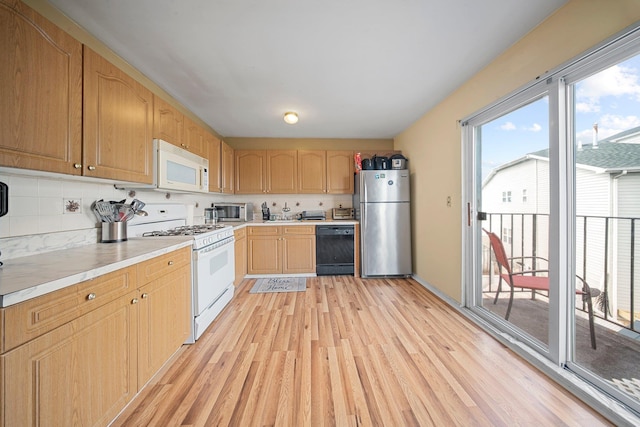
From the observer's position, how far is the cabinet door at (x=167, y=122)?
2027 millimetres

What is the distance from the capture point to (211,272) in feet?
7.49

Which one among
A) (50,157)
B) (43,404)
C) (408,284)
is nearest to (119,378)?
(43,404)

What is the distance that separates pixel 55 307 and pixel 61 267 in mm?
274

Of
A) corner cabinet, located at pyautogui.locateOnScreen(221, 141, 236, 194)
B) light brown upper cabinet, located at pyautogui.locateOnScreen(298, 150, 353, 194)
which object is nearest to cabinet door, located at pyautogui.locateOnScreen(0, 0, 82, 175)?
corner cabinet, located at pyautogui.locateOnScreen(221, 141, 236, 194)

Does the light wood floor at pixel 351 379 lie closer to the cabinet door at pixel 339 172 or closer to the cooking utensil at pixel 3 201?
the cooking utensil at pixel 3 201

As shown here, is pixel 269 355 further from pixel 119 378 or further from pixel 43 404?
pixel 43 404

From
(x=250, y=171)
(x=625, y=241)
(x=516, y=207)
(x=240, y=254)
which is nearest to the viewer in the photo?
(x=625, y=241)

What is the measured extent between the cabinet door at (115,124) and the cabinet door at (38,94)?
0.20 feet

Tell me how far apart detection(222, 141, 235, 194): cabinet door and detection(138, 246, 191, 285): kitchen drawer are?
1.90 meters

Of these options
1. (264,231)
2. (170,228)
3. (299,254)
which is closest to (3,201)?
(170,228)

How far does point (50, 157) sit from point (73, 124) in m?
0.24

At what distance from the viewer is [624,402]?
1.24m

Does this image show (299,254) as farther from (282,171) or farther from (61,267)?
(61,267)

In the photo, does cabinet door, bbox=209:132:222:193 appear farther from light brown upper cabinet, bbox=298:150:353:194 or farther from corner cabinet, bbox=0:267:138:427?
corner cabinet, bbox=0:267:138:427
